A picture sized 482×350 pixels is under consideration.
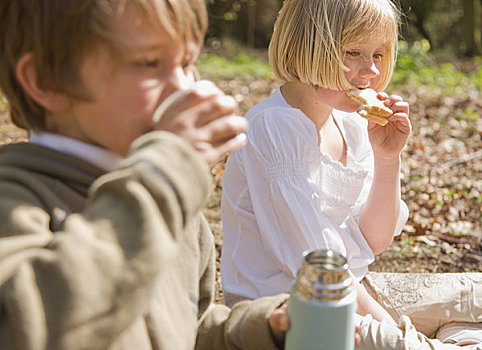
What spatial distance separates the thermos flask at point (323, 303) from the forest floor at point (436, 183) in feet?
6.60

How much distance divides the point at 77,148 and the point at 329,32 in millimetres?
1326

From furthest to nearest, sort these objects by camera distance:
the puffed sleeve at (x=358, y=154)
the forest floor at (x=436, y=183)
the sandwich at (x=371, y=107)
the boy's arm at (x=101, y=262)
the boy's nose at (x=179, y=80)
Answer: the forest floor at (x=436, y=183), the puffed sleeve at (x=358, y=154), the sandwich at (x=371, y=107), the boy's nose at (x=179, y=80), the boy's arm at (x=101, y=262)

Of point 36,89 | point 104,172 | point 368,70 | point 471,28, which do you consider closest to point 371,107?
point 368,70

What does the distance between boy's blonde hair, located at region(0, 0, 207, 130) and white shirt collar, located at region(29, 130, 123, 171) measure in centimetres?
6

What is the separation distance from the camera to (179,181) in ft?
3.98

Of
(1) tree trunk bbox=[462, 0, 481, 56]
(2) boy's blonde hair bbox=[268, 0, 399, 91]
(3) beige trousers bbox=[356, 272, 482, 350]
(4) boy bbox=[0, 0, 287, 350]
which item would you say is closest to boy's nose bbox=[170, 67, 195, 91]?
(4) boy bbox=[0, 0, 287, 350]

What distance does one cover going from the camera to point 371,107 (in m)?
2.46

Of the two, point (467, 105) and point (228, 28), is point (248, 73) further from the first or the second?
point (228, 28)

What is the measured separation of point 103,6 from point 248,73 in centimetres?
786

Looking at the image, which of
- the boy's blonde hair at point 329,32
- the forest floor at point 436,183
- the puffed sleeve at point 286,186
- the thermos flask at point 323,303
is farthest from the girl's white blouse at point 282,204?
the thermos flask at point 323,303

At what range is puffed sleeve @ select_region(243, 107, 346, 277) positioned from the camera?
2330mm

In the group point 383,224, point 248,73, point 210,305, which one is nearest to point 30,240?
point 210,305

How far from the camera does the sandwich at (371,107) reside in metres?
2.45

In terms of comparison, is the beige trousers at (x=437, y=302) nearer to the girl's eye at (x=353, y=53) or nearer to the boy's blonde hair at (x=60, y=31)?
the girl's eye at (x=353, y=53)
